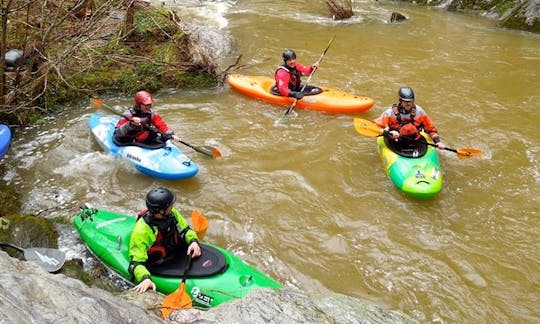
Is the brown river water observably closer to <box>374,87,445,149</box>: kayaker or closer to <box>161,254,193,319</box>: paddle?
<box>374,87,445,149</box>: kayaker

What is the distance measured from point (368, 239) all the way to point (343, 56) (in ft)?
19.7

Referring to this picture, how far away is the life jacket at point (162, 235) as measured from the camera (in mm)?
3645

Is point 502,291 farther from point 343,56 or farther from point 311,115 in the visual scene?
point 343,56

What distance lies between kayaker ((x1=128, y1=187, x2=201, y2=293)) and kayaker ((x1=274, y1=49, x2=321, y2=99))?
409cm

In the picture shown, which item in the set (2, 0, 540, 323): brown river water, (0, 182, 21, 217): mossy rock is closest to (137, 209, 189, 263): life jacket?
(2, 0, 540, 323): brown river water

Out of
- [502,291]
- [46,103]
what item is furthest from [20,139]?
[502,291]

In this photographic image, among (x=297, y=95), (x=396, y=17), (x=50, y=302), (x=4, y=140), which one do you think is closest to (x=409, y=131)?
(x=297, y=95)

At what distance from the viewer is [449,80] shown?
8.65 m

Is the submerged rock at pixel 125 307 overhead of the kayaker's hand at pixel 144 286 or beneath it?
overhead

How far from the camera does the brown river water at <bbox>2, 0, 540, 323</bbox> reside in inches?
167

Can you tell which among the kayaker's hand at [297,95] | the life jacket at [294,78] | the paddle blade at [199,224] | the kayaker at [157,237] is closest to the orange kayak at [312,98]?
the kayaker's hand at [297,95]

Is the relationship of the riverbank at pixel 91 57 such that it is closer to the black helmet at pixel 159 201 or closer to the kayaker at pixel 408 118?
the black helmet at pixel 159 201

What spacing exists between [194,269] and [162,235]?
37 cm

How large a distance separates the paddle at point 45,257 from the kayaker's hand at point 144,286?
2.32ft
